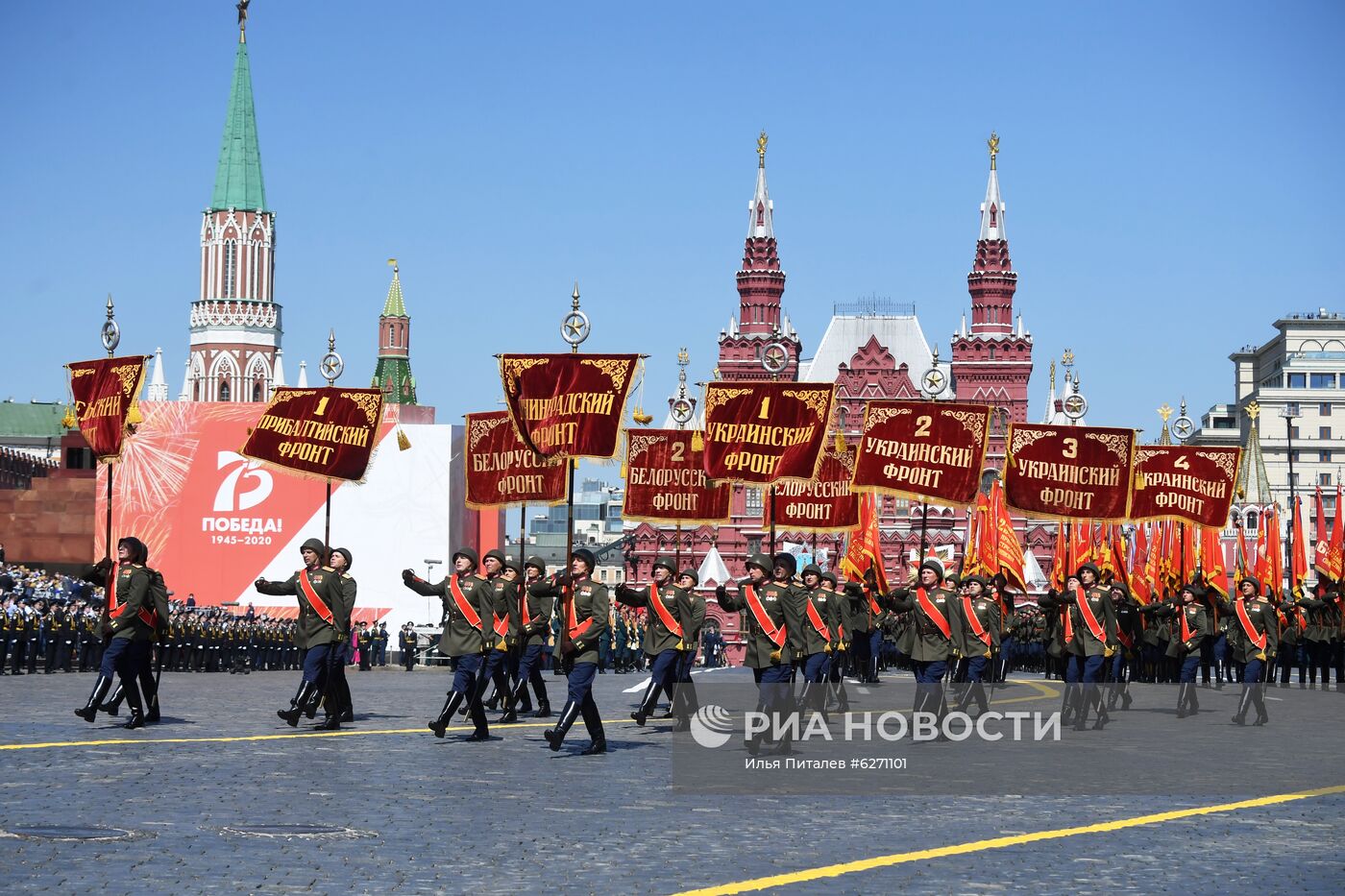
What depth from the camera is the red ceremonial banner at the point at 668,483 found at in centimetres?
3531

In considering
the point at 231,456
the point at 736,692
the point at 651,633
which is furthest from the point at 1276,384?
the point at 651,633

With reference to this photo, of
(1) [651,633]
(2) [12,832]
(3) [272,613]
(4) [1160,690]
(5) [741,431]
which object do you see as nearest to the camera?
(2) [12,832]

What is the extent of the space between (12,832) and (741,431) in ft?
58.8

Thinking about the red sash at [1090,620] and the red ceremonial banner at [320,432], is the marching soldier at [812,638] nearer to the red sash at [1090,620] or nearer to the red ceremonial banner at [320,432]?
the red sash at [1090,620]

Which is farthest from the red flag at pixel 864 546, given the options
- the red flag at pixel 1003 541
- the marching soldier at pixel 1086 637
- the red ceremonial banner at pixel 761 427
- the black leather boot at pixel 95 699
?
the black leather boot at pixel 95 699

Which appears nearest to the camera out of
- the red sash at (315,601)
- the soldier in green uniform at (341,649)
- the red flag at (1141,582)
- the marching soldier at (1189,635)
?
the red sash at (315,601)

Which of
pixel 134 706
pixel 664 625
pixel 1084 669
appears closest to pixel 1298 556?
pixel 1084 669

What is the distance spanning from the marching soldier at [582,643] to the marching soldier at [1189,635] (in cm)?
887

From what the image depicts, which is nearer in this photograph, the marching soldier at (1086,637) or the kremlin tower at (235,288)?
the marching soldier at (1086,637)

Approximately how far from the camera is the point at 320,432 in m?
28.8

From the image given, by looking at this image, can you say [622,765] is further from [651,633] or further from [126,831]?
[126,831]

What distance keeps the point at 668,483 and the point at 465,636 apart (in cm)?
1751

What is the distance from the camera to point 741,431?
2836 centimetres

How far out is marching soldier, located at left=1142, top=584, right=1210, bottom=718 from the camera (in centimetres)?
2481
